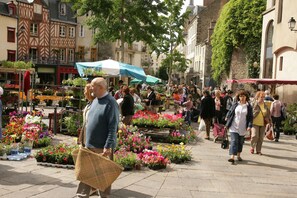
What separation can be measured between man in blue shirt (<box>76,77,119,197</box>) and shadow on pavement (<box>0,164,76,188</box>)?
1.43 meters

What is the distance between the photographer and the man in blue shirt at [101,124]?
514cm

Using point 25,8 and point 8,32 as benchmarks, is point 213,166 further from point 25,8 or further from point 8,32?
point 25,8

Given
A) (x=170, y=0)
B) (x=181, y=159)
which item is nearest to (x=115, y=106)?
(x=181, y=159)

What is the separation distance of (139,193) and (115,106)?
179cm

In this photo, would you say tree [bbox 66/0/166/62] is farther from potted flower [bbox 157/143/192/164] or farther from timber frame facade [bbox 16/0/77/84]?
timber frame facade [bbox 16/0/77/84]

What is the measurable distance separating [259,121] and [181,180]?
13.8 ft

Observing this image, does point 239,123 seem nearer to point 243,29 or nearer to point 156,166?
point 156,166

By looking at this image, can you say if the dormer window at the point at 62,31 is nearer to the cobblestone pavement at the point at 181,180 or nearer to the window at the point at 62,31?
the window at the point at 62,31

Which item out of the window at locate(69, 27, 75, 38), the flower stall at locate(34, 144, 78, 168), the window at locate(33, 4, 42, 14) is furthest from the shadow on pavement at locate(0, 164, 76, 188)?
the window at locate(69, 27, 75, 38)

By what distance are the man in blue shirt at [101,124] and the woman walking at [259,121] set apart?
6354 mm

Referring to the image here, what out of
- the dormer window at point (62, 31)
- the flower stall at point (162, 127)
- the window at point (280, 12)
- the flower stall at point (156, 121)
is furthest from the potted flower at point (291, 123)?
the dormer window at point (62, 31)

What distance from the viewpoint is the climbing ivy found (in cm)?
3219

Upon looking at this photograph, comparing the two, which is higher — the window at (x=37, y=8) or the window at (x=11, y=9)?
the window at (x=37, y=8)

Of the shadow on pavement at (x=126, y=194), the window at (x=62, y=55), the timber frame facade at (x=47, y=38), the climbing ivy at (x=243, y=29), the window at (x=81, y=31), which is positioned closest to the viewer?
the shadow on pavement at (x=126, y=194)
